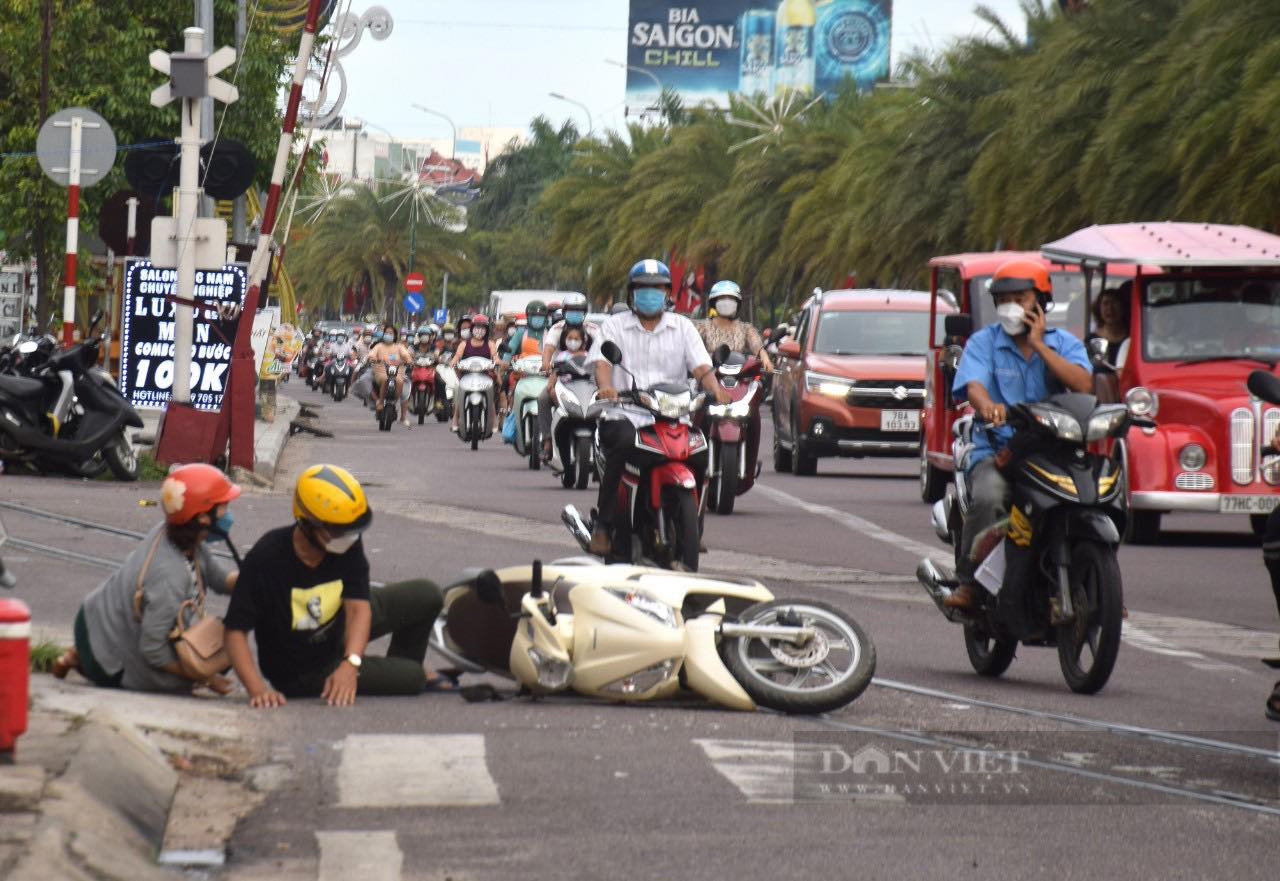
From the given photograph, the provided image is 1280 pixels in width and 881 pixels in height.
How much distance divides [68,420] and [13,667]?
555 inches

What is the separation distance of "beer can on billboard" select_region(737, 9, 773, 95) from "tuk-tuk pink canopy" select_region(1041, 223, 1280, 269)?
93.3 metres

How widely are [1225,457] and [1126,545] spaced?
955 millimetres

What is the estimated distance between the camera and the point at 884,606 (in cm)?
1240

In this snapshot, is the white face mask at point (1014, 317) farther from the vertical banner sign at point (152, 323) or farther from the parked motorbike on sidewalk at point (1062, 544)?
the vertical banner sign at point (152, 323)

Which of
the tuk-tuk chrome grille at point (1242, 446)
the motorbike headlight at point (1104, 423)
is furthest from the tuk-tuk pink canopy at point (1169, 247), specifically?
the motorbike headlight at point (1104, 423)

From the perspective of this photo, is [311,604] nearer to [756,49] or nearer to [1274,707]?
[1274,707]

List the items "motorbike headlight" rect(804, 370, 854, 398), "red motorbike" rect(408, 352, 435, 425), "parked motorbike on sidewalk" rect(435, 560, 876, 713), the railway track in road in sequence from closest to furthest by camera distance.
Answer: the railway track in road < "parked motorbike on sidewalk" rect(435, 560, 876, 713) < "motorbike headlight" rect(804, 370, 854, 398) < "red motorbike" rect(408, 352, 435, 425)

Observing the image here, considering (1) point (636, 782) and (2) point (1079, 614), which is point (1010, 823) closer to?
(1) point (636, 782)

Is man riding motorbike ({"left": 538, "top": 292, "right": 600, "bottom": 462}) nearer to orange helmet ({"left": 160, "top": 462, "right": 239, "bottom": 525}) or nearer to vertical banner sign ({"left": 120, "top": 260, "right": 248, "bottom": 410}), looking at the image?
vertical banner sign ({"left": 120, "top": 260, "right": 248, "bottom": 410})

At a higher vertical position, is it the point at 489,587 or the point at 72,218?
the point at 72,218

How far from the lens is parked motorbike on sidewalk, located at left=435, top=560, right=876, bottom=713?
8289 millimetres

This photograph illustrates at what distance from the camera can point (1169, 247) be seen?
1672 centimetres

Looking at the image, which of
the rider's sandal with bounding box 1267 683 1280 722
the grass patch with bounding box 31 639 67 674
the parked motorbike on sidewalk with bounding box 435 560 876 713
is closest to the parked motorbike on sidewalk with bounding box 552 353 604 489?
the grass patch with bounding box 31 639 67 674

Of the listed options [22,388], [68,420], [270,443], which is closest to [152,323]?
[68,420]
